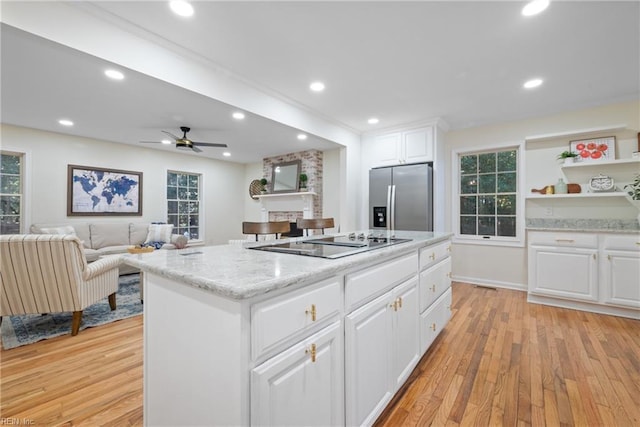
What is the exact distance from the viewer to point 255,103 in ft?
10.2

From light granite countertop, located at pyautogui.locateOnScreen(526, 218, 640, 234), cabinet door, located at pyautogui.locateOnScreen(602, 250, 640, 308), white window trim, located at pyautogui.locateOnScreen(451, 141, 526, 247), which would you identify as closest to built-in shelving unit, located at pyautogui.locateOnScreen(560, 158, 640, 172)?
white window trim, located at pyautogui.locateOnScreen(451, 141, 526, 247)

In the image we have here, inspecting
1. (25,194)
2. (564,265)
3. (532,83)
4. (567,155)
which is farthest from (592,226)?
(25,194)

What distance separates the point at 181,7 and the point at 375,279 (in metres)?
2.23

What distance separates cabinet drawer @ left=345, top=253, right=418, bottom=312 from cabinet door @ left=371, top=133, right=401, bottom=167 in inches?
116

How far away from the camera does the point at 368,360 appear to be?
1.31m

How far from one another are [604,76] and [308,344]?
13.0ft

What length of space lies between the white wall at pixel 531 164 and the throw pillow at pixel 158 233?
4983 millimetres

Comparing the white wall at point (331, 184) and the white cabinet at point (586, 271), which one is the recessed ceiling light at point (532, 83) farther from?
the white wall at point (331, 184)

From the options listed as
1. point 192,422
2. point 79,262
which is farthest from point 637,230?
point 79,262

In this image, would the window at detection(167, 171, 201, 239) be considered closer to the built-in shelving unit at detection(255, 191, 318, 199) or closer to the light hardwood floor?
the built-in shelving unit at detection(255, 191, 318, 199)

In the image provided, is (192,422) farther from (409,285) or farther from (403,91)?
(403,91)

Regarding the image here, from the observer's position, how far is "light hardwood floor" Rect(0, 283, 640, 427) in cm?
153

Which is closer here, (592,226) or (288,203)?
(592,226)

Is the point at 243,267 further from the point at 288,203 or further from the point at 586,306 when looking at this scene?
the point at 288,203
